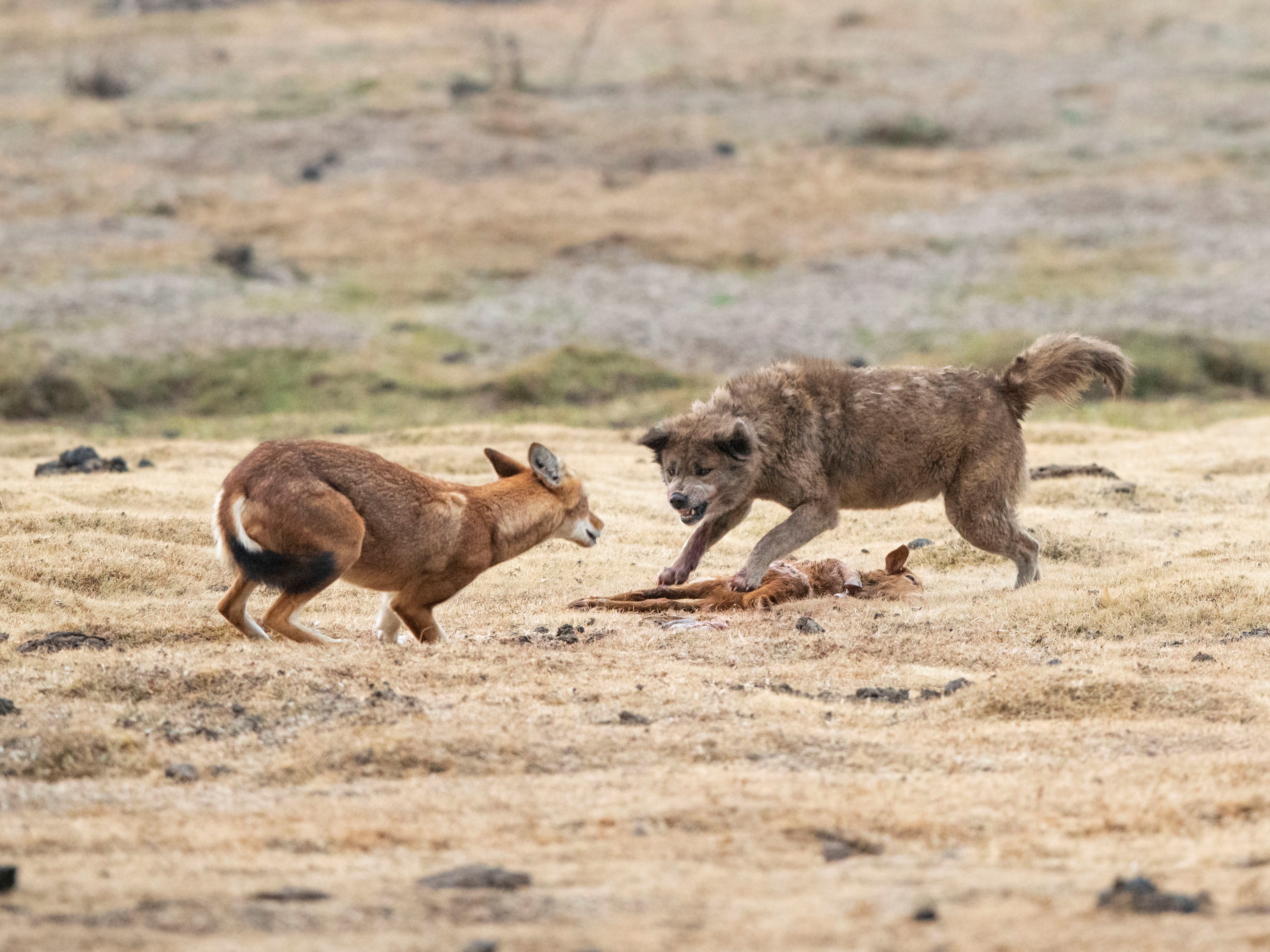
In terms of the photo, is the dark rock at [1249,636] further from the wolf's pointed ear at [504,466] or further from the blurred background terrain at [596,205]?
the blurred background terrain at [596,205]

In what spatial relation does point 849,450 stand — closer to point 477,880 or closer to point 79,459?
point 477,880

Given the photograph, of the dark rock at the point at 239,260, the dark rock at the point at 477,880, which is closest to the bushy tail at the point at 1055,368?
the dark rock at the point at 477,880

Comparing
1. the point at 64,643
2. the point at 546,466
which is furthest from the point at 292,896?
the point at 546,466

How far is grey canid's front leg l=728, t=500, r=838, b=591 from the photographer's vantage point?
9.28 metres

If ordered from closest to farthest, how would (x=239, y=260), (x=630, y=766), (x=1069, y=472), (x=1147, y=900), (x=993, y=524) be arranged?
(x=1147, y=900) < (x=630, y=766) < (x=993, y=524) < (x=1069, y=472) < (x=239, y=260)

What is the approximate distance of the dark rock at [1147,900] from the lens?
4023 millimetres

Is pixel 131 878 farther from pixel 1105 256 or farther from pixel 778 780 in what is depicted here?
pixel 1105 256

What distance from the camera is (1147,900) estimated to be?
13.3ft

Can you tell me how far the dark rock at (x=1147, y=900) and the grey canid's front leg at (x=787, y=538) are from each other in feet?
17.0

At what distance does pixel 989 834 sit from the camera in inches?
193

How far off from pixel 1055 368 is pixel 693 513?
2794mm

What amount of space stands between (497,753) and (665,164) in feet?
91.2

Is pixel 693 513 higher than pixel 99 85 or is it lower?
lower

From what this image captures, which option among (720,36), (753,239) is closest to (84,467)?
(753,239)
